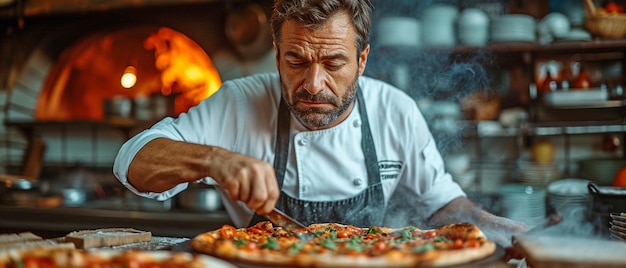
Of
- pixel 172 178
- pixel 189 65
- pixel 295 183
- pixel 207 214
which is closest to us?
pixel 172 178

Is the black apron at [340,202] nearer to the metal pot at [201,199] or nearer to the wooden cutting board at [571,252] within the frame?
the wooden cutting board at [571,252]

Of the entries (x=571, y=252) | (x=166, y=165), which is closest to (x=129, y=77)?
(x=166, y=165)

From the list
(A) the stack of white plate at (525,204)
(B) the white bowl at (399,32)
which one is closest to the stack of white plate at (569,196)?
(A) the stack of white plate at (525,204)

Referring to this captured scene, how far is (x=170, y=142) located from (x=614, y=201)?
1.57 m

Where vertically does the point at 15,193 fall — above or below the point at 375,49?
below

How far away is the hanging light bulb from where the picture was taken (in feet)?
17.3

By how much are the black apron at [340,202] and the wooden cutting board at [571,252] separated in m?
0.93

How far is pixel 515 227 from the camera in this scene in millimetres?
2156

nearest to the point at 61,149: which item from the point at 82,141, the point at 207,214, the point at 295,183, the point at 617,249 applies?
the point at 82,141

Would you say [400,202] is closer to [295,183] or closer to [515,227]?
[295,183]

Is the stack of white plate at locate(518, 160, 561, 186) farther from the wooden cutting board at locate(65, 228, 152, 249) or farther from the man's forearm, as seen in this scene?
the wooden cutting board at locate(65, 228, 152, 249)

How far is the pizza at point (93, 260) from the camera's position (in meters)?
1.48

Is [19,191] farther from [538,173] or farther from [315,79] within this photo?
[538,173]

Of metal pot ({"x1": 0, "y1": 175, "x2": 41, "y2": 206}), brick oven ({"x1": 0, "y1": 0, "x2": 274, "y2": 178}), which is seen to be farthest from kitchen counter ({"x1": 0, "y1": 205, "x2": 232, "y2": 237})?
brick oven ({"x1": 0, "y1": 0, "x2": 274, "y2": 178})
